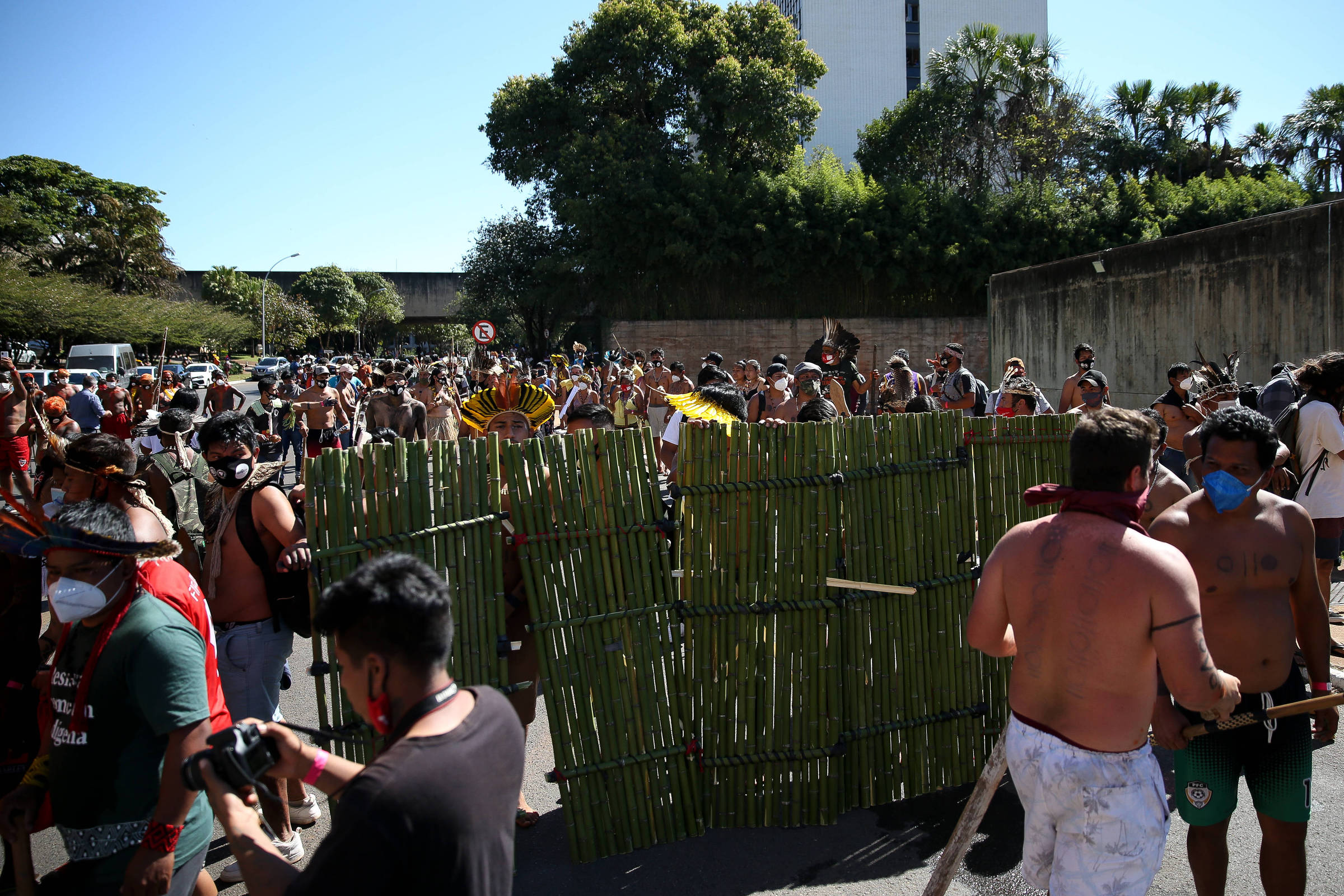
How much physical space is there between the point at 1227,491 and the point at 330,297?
213ft

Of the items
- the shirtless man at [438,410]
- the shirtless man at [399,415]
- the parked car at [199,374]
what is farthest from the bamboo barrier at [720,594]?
the parked car at [199,374]

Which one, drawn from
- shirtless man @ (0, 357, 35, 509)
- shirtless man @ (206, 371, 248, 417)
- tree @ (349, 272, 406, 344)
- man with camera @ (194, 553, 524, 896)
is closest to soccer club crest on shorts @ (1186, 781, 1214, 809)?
man with camera @ (194, 553, 524, 896)

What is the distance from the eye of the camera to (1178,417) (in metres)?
6.45

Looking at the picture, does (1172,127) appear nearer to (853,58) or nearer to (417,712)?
(853,58)

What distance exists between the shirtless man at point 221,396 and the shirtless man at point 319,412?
800 millimetres

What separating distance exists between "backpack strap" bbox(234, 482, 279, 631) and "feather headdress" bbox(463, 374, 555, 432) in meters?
2.06

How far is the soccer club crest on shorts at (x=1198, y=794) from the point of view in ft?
9.68

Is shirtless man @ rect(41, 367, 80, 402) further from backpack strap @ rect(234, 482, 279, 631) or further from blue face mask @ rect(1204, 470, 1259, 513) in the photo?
blue face mask @ rect(1204, 470, 1259, 513)

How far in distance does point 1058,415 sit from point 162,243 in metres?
55.2

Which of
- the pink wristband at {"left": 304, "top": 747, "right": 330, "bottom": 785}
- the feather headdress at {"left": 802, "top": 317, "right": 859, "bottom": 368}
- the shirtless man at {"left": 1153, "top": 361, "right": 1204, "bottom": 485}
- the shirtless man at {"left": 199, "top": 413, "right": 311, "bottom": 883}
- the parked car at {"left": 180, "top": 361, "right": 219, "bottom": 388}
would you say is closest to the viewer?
the pink wristband at {"left": 304, "top": 747, "right": 330, "bottom": 785}

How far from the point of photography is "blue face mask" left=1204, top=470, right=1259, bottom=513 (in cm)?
294

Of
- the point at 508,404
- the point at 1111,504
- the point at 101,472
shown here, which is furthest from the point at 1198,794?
the point at 101,472

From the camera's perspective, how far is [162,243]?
4953cm

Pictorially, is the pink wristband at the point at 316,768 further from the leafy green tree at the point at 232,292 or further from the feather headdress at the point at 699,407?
the leafy green tree at the point at 232,292
